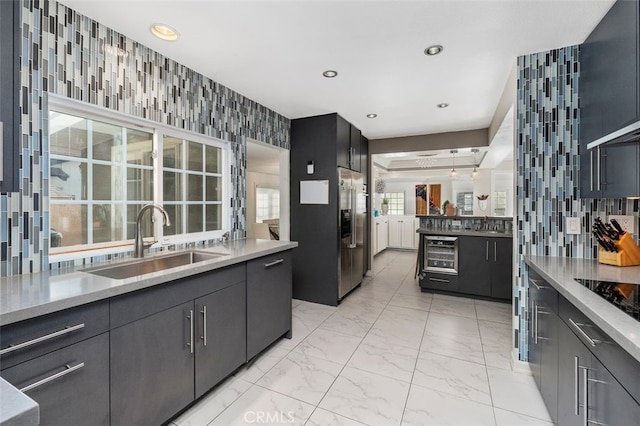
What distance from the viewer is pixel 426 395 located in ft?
6.39

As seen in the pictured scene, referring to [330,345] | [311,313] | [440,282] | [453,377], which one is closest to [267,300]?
[330,345]

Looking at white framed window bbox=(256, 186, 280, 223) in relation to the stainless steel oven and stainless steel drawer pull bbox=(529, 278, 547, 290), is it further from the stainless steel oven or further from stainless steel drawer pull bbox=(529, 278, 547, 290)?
stainless steel drawer pull bbox=(529, 278, 547, 290)

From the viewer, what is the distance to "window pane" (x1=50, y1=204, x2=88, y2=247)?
67.6 inches

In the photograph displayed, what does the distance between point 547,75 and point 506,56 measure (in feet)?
1.06

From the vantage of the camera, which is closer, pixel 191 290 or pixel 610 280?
pixel 610 280

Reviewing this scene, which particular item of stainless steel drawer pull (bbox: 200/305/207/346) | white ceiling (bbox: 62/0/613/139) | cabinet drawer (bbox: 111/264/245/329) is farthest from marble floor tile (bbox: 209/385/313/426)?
white ceiling (bbox: 62/0/613/139)

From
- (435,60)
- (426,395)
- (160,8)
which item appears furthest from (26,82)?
(426,395)

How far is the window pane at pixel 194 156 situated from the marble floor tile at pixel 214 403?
5.84 ft

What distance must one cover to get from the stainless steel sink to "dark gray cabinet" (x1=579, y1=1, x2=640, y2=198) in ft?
8.33

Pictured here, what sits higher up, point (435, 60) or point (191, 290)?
point (435, 60)

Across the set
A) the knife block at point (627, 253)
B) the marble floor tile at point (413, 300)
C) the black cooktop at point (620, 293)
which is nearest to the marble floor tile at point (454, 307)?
the marble floor tile at point (413, 300)

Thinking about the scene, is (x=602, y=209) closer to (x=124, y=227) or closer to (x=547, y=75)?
(x=547, y=75)

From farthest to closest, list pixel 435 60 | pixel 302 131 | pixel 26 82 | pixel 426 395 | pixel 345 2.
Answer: pixel 302 131
pixel 435 60
pixel 426 395
pixel 345 2
pixel 26 82

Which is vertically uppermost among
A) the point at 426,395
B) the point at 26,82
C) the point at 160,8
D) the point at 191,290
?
the point at 160,8
